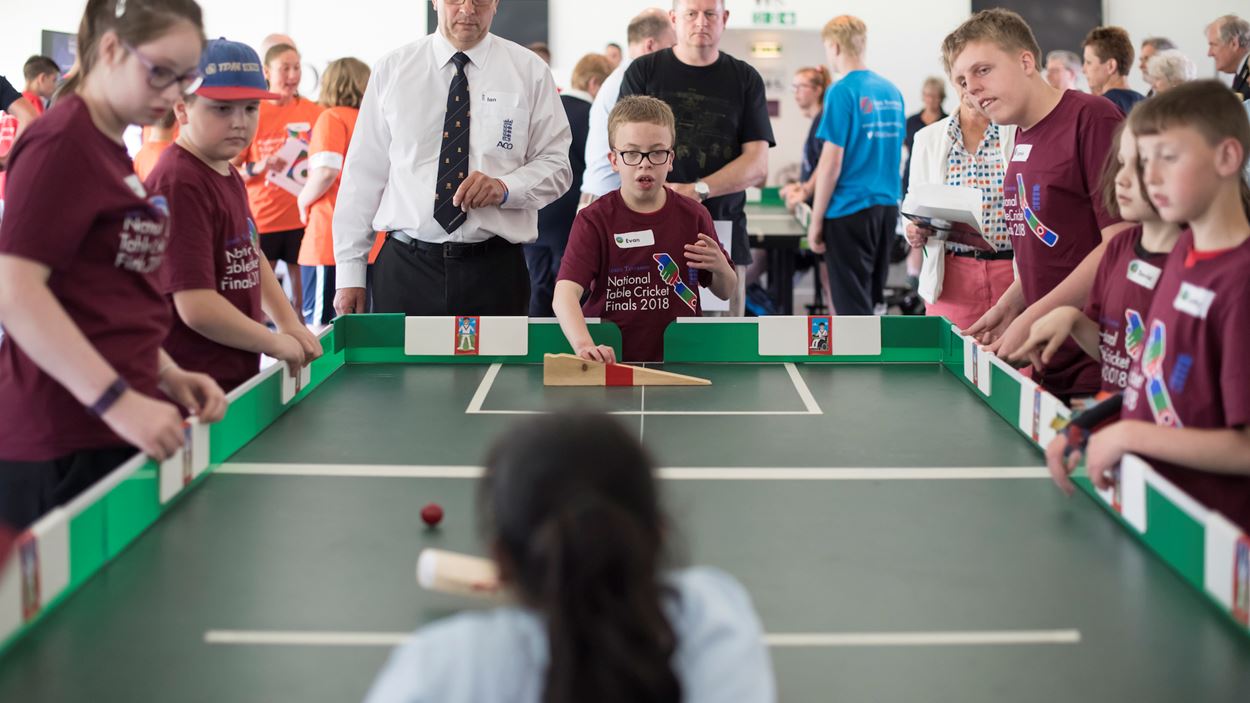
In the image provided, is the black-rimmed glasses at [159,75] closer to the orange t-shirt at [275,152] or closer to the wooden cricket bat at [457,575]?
the wooden cricket bat at [457,575]

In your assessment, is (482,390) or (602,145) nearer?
(482,390)

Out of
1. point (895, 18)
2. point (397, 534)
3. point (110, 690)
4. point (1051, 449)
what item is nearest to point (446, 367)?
point (397, 534)

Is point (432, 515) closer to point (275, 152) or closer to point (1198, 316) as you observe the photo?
point (1198, 316)

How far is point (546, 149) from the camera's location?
3.49m

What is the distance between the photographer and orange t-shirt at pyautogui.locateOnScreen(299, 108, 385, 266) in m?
5.34

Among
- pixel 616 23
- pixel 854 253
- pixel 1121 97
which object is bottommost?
pixel 854 253

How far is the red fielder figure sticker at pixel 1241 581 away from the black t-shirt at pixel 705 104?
3074 millimetres

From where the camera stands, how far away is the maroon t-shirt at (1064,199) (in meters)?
2.60

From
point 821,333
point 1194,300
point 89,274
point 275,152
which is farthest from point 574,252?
point 275,152

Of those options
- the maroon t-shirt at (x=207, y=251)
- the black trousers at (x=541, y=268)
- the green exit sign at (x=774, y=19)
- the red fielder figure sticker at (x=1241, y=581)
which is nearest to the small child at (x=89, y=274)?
the maroon t-shirt at (x=207, y=251)

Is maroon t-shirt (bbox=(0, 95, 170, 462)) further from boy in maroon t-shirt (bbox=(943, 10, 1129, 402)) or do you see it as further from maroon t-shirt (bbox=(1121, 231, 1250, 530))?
boy in maroon t-shirt (bbox=(943, 10, 1129, 402))

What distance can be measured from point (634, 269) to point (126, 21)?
1.67m

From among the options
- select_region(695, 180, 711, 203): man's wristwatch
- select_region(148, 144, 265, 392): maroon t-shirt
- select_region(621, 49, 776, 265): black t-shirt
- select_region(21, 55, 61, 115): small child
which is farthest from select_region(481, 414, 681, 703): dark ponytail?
select_region(21, 55, 61, 115): small child

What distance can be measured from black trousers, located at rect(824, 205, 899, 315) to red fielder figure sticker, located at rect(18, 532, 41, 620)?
461 centimetres
